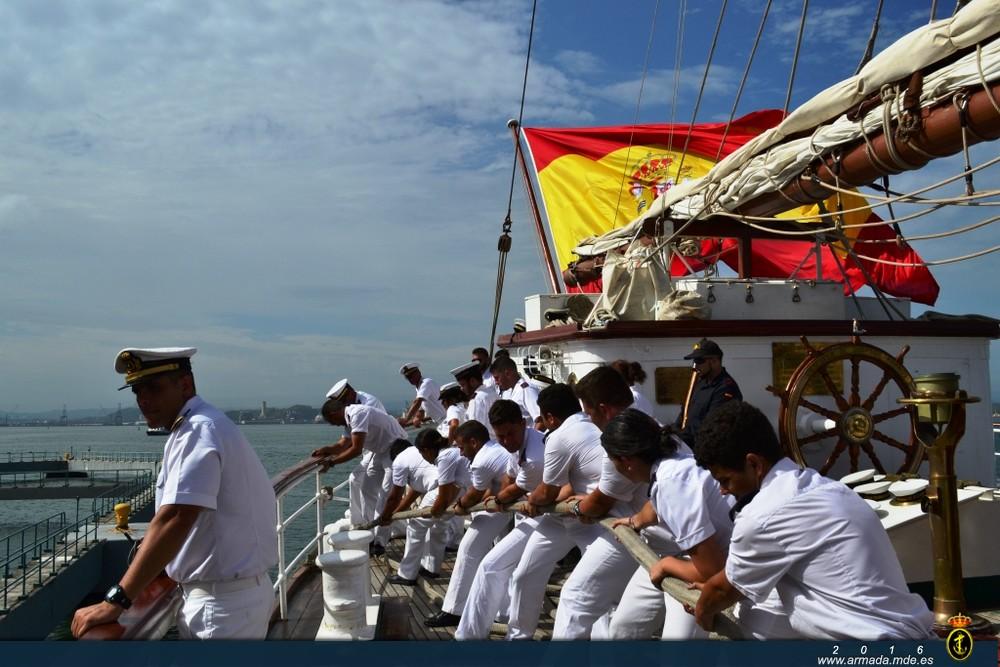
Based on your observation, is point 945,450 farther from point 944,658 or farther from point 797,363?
point 797,363

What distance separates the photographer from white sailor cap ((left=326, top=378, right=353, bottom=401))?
7.07 meters

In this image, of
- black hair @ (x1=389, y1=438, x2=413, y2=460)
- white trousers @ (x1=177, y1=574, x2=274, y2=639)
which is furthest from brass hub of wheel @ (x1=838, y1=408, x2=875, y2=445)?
white trousers @ (x1=177, y1=574, x2=274, y2=639)

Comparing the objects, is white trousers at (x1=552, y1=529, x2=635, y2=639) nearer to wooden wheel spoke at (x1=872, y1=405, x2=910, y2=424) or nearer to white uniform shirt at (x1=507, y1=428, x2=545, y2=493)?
white uniform shirt at (x1=507, y1=428, x2=545, y2=493)

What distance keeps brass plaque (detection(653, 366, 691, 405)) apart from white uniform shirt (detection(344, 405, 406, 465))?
90.5 inches

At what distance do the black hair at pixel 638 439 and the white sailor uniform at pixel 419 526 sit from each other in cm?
316

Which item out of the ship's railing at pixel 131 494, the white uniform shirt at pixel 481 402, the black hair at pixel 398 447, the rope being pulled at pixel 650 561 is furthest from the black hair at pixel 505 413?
the ship's railing at pixel 131 494

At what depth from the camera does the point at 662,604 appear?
3.12 meters

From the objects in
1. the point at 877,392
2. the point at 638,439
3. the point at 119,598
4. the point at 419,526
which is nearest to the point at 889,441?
the point at 877,392

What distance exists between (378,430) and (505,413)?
115 inches

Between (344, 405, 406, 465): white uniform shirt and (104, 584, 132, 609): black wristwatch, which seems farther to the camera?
(344, 405, 406, 465): white uniform shirt

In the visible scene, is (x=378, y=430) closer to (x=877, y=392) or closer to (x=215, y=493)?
(x=877, y=392)

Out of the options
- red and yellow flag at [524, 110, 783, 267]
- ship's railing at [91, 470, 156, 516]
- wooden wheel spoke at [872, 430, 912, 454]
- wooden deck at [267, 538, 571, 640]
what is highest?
red and yellow flag at [524, 110, 783, 267]

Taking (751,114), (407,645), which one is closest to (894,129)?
(407,645)

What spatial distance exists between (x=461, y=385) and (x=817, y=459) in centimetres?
323
